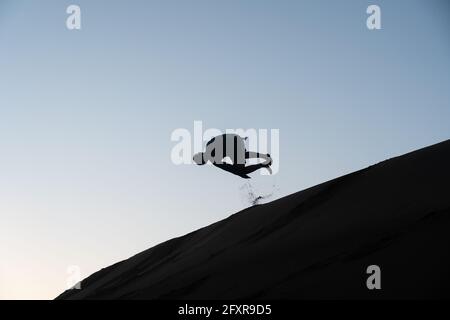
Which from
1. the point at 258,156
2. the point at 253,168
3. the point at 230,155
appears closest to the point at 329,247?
the point at 258,156

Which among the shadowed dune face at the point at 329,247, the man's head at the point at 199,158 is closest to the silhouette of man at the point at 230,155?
the man's head at the point at 199,158

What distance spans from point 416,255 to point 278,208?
3.26m

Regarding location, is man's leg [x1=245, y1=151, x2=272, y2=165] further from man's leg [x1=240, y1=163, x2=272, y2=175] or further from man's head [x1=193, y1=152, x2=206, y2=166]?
man's head [x1=193, y1=152, x2=206, y2=166]

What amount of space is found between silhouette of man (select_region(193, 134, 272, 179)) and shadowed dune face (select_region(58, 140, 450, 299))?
111 inches

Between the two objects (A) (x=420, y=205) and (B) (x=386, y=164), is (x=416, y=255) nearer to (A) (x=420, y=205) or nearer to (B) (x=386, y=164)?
(A) (x=420, y=205)

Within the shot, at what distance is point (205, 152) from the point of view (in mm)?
11219

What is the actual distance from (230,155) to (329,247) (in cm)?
628

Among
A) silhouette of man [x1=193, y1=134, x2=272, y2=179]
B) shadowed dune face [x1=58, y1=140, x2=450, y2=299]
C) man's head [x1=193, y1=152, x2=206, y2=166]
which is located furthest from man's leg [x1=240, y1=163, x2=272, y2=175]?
shadowed dune face [x1=58, y1=140, x2=450, y2=299]

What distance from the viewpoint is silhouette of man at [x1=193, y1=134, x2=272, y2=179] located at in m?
11.1

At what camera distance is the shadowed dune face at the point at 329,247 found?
14.0ft

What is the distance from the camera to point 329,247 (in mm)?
5180

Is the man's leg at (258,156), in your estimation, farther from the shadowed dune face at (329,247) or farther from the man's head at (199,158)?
the shadowed dune face at (329,247)

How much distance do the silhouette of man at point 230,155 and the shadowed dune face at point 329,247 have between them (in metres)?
2.83
